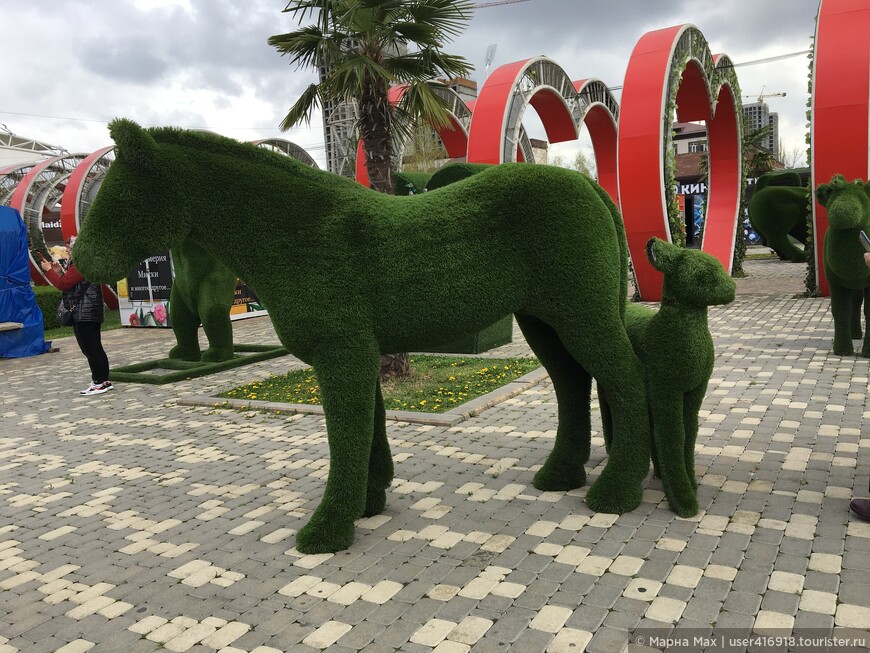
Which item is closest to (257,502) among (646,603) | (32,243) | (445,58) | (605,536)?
(605,536)

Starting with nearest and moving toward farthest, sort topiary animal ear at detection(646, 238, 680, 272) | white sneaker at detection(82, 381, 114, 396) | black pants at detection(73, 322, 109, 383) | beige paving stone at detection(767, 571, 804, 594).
→ beige paving stone at detection(767, 571, 804, 594)
topiary animal ear at detection(646, 238, 680, 272)
black pants at detection(73, 322, 109, 383)
white sneaker at detection(82, 381, 114, 396)

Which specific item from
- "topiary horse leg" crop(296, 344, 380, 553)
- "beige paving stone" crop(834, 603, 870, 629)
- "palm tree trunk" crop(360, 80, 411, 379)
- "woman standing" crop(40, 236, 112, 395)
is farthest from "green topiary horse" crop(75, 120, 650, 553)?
"woman standing" crop(40, 236, 112, 395)

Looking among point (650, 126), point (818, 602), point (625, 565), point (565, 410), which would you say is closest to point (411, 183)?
point (650, 126)

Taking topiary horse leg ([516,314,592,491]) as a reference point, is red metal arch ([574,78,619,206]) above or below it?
above

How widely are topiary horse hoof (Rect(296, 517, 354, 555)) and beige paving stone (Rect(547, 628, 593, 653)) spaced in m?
1.40

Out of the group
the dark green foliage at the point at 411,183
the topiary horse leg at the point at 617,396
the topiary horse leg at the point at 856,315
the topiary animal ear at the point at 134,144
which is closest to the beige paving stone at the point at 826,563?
the topiary horse leg at the point at 617,396

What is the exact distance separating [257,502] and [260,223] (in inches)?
79.9

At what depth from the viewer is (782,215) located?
19.2 metres

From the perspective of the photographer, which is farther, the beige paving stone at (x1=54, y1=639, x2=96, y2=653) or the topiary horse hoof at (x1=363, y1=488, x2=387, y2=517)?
the topiary horse hoof at (x1=363, y1=488, x2=387, y2=517)

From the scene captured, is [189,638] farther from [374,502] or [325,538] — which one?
[374,502]

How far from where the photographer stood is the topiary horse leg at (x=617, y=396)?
3.93 meters

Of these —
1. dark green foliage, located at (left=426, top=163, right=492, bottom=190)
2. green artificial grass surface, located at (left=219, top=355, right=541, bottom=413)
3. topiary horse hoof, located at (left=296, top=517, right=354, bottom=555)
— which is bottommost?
topiary horse hoof, located at (left=296, top=517, right=354, bottom=555)

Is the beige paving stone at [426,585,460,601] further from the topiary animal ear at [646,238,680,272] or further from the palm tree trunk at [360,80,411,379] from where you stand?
the palm tree trunk at [360,80,411,379]

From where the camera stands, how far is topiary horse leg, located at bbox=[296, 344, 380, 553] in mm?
3709
